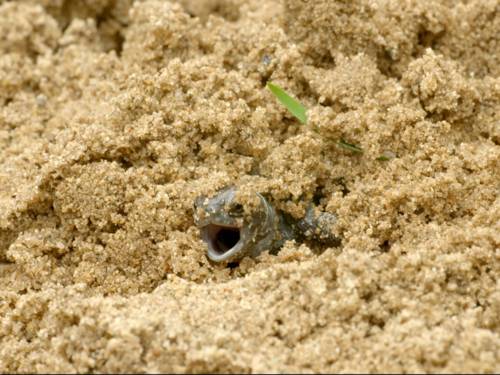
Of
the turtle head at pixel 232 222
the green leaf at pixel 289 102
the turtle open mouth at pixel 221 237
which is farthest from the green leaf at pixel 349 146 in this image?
the turtle open mouth at pixel 221 237

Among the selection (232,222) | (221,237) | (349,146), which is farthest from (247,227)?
(349,146)

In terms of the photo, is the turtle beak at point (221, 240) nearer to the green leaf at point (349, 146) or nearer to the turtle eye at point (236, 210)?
the turtle eye at point (236, 210)

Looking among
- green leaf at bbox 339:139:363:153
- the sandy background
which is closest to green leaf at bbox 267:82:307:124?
the sandy background

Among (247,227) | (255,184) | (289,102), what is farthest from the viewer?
(289,102)

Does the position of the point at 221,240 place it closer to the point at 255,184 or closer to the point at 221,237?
→ the point at 221,237

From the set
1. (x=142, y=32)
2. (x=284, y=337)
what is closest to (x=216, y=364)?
(x=284, y=337)

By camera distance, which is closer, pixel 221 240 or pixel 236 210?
pixel 236 210
